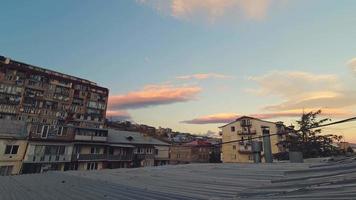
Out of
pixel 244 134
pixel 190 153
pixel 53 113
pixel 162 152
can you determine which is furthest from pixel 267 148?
pixel 53 113

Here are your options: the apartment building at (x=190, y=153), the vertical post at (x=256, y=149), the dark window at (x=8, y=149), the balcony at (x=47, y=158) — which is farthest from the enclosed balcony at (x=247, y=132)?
the dark window at (x=8, y=149)

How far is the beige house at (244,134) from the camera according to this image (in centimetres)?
5481

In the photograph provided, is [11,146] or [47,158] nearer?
[11,146]

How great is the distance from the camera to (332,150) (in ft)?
116

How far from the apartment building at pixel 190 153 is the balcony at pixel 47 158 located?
3435 centimetres

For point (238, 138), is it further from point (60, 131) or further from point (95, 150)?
point (60, 131)

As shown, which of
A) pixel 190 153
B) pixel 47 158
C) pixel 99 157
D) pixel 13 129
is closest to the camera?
pixel 13 129

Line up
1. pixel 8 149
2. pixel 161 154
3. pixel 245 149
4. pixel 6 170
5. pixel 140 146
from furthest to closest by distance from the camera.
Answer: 1. pixel 245 149
2. pixel 161 154
3. pixel 140 146
4. pixel 8 149
5. pixel 6 170

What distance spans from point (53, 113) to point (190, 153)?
132 feet

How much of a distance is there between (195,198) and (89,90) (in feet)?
224

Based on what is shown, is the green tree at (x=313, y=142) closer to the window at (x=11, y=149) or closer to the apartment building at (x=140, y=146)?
the apartment building at (x=140, y=146)

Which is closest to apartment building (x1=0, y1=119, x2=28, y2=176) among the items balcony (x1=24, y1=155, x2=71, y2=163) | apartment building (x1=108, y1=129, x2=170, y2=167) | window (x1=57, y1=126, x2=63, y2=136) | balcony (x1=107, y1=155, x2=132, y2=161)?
balcony (x1=24, y1=155, x2=71, y2=163)

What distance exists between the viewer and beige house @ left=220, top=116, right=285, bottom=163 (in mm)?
54812

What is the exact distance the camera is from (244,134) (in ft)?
189
